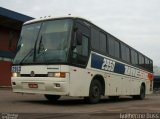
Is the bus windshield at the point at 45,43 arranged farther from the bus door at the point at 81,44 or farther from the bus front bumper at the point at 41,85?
the bus front bumper at the point at 41,85

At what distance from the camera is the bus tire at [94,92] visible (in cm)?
1547

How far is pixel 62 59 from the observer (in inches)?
531

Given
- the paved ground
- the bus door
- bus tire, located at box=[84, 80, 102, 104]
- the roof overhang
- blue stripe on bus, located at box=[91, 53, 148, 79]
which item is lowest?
the paved ground

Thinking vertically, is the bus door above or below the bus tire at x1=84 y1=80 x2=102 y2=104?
above

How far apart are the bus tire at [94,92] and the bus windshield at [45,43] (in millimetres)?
2523

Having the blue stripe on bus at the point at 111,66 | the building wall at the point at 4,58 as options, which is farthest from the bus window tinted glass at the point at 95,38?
the building wall at the point at 4,58

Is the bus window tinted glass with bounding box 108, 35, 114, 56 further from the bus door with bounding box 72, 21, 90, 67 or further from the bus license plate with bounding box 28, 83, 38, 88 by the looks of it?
the bus license plate with bounding box 28, 83, 38, 88

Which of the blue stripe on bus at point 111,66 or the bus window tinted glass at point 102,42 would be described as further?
the bus window tinted glass at point 102,42

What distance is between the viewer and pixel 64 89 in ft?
44.2

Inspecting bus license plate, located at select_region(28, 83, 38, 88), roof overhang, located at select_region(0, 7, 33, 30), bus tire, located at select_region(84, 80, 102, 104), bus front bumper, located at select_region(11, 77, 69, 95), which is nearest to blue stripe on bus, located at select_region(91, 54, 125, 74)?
bus tire, located at select_region(84, 80, 102, 104)

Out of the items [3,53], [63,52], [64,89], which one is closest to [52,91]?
[64,89]

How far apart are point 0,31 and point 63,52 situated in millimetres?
20057

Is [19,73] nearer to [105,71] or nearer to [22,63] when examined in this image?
[22,63]

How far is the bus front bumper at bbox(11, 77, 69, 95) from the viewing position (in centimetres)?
1348
